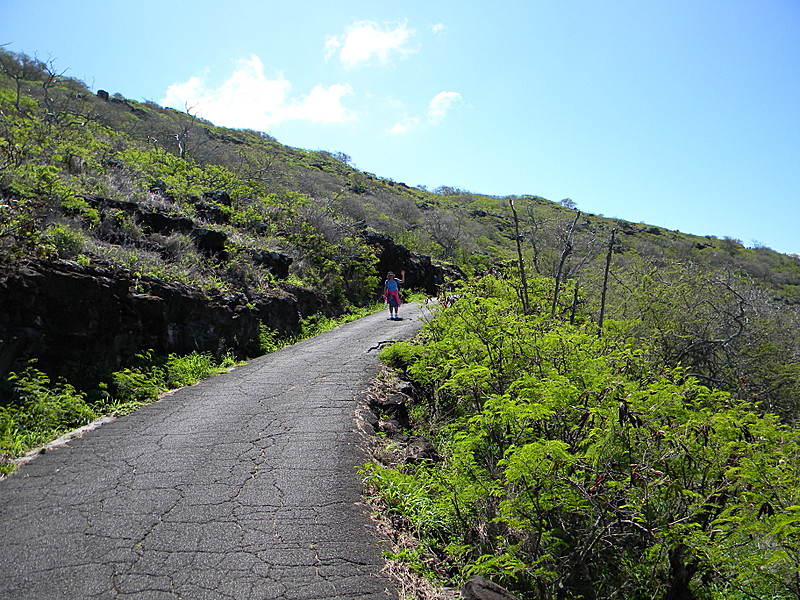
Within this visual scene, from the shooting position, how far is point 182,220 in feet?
37.5

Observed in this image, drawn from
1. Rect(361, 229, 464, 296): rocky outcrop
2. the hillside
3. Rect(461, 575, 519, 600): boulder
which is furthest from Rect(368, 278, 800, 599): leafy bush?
Rect(361, 229, 464, 296): rocky outcrop

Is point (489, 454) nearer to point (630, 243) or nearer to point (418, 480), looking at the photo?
point (418, 480)

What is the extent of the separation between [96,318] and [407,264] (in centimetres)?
1659

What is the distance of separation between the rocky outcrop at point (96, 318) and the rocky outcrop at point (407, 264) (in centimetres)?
1090

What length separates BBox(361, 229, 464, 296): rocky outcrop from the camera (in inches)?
829

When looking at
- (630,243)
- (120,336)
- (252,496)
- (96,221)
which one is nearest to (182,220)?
(96,221)

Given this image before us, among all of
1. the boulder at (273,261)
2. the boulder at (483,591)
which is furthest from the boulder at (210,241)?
the boulder at (483,591)

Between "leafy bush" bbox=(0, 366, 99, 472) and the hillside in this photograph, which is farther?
the hillside

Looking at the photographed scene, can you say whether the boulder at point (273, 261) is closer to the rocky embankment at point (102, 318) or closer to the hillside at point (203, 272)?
the hillside at point (203, 272)

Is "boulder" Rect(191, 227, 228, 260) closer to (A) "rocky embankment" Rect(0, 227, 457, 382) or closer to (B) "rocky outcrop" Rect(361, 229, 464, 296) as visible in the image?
(A) "rocky embankment" Rect(0, 227, 457, 382)

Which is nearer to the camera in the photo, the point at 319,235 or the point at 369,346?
the point at 369,346

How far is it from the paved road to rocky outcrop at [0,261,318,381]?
1.27 m

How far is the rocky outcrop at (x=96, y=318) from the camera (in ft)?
19.9

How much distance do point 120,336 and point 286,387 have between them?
261 cm
